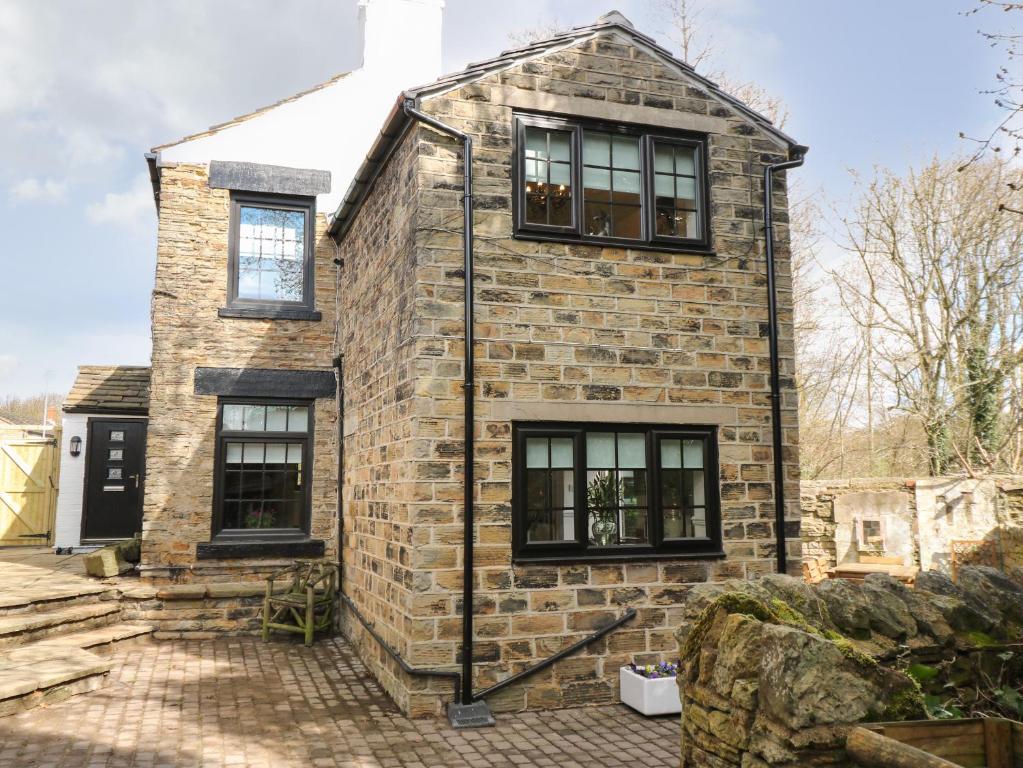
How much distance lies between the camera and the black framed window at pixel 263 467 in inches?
395

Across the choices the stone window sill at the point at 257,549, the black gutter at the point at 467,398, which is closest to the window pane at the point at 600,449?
the black gutter at the point at 467,398

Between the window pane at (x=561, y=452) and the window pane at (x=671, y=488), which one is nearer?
the window pane at (x=561, y=452)

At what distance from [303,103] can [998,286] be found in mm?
14244

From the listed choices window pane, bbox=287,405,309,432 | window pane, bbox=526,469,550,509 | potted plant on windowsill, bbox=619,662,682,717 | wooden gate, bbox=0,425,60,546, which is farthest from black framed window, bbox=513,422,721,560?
wooden gate, bbox=0,425,60,546

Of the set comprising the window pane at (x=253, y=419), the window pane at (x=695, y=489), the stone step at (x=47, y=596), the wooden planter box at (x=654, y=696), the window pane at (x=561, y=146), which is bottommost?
the wooden planter box at (x=654, y=696)

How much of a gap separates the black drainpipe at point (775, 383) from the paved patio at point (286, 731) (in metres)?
1.99

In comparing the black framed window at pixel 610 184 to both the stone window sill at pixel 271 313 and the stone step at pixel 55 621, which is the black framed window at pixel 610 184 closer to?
the stone window sill at pixel 271 313

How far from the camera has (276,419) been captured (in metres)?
10.3

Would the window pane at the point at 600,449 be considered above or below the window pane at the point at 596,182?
below

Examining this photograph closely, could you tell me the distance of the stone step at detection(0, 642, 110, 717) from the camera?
247 inches

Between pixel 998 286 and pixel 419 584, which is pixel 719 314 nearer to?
pixel 419 584

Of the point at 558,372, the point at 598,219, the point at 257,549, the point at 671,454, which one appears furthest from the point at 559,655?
the point at 257,549

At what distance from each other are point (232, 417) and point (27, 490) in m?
8.51

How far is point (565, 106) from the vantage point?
7094mm
